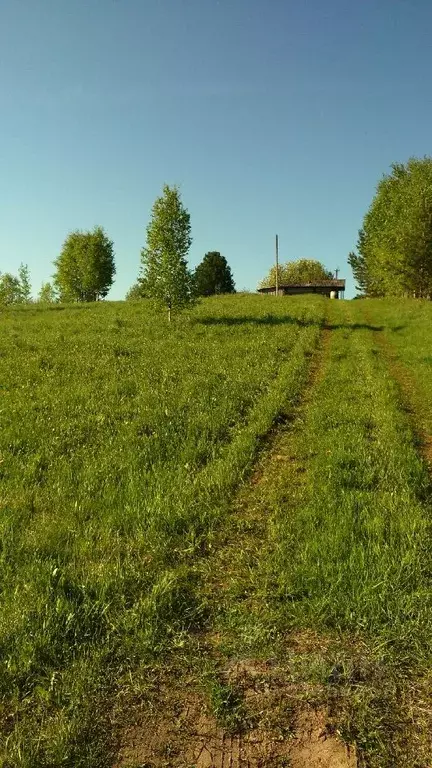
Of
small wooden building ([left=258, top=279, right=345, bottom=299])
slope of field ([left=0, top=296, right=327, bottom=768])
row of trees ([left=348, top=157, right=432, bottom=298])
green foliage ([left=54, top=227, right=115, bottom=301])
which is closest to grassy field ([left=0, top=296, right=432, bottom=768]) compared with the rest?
slope of field ([left=0, top=296, right=327, bottom=768])

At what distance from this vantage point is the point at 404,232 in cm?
5284

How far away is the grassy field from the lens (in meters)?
3.70

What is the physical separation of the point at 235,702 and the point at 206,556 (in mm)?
2054

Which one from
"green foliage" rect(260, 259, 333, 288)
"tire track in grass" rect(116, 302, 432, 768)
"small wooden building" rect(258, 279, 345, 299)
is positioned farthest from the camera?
"green foliage" rect(260, 259, 333, 288)

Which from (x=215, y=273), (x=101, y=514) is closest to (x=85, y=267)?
(x=215, y=273)

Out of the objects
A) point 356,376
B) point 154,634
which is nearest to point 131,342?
point 356,376

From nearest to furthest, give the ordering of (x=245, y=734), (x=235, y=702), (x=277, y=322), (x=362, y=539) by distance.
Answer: (x=245, y=734) < (x=235, y=702) < (x=362, y=539) < (x=277, y=322)

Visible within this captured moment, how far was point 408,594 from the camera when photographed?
4840mm

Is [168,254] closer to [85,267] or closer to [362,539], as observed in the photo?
[362,539]

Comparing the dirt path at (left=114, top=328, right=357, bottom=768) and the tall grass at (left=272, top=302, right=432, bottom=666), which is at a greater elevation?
the tall grass at (left=272, top=302, right=432, bottom=666)

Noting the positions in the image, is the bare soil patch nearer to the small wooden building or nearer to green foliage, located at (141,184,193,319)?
green foliage, located at (141,184,193,319)

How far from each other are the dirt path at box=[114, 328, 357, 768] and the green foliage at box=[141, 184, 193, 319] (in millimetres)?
25993

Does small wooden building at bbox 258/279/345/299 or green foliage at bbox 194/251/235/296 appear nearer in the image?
green foliage at bbox 194/251/235/296

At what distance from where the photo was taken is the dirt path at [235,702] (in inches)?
131
